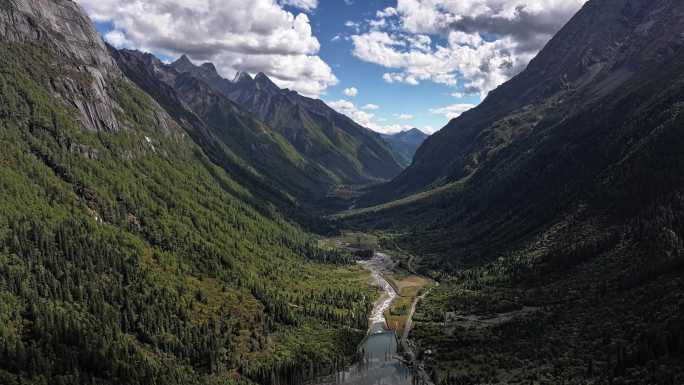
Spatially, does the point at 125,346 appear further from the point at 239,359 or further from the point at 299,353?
the point at 299,353

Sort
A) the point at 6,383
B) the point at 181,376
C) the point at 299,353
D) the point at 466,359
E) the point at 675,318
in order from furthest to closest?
the point at 299,353 → the point at 466,359 → the point at 181,376 → the point at 675,318 → the point at 6,383

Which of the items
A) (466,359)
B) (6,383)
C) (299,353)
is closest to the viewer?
(6,383)

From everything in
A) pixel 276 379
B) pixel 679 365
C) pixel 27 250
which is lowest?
pixel 276 379

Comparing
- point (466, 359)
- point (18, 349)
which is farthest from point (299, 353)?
point (18, 349)

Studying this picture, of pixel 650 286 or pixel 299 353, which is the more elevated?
pixel 650 286

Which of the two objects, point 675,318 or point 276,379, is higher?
point 675,318

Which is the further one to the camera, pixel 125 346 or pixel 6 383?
pixel 125 346

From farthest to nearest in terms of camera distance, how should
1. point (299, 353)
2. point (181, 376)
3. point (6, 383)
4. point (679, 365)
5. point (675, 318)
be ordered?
point (299, 353) → point (181, 376) → point (675, 318) → point (6, 383) → point (679, 365)

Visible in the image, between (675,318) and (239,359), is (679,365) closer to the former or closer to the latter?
(675,318)

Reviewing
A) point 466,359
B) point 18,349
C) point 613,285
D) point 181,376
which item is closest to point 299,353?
point 181,376
